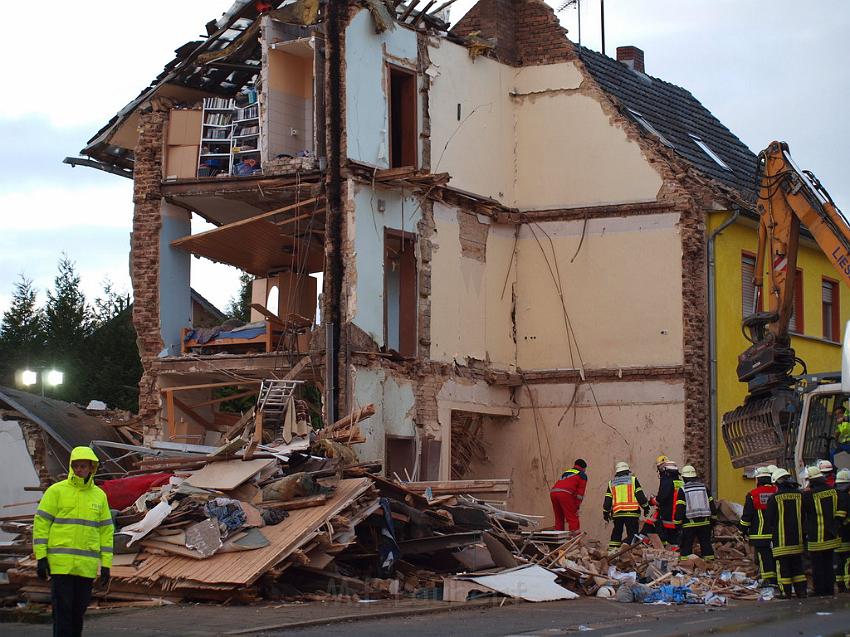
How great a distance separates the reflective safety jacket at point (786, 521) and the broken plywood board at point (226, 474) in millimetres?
6231

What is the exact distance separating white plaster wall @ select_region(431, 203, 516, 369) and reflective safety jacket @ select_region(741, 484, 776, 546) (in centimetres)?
792

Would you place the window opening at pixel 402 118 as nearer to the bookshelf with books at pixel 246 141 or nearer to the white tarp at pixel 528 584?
the bookshelf with books at pixel 246 141

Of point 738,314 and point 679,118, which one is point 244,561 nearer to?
point 738,314

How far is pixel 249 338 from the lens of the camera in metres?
24.6

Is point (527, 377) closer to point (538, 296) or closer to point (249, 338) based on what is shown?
point (538, 296)

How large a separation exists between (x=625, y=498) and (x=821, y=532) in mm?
4698

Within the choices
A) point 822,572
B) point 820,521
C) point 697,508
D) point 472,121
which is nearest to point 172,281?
point 472,121

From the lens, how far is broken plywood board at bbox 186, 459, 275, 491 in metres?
17.2

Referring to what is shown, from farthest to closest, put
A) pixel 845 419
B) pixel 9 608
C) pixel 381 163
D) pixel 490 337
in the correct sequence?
pixel 490 337
pixel 381 163
pixel 845 419
pixel 9 608

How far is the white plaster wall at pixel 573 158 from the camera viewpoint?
87.6ft

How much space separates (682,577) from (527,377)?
926 centimetres

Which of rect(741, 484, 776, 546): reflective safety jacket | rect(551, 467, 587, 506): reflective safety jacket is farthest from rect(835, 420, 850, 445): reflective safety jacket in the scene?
rect(551, 467, 587, 506): reflective safety jacket

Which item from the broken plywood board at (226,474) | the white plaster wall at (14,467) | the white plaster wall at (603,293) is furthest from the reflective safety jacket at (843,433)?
the white plaster wall at (14,467)

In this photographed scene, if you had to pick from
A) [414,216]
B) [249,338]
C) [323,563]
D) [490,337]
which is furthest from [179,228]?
[323,563]
